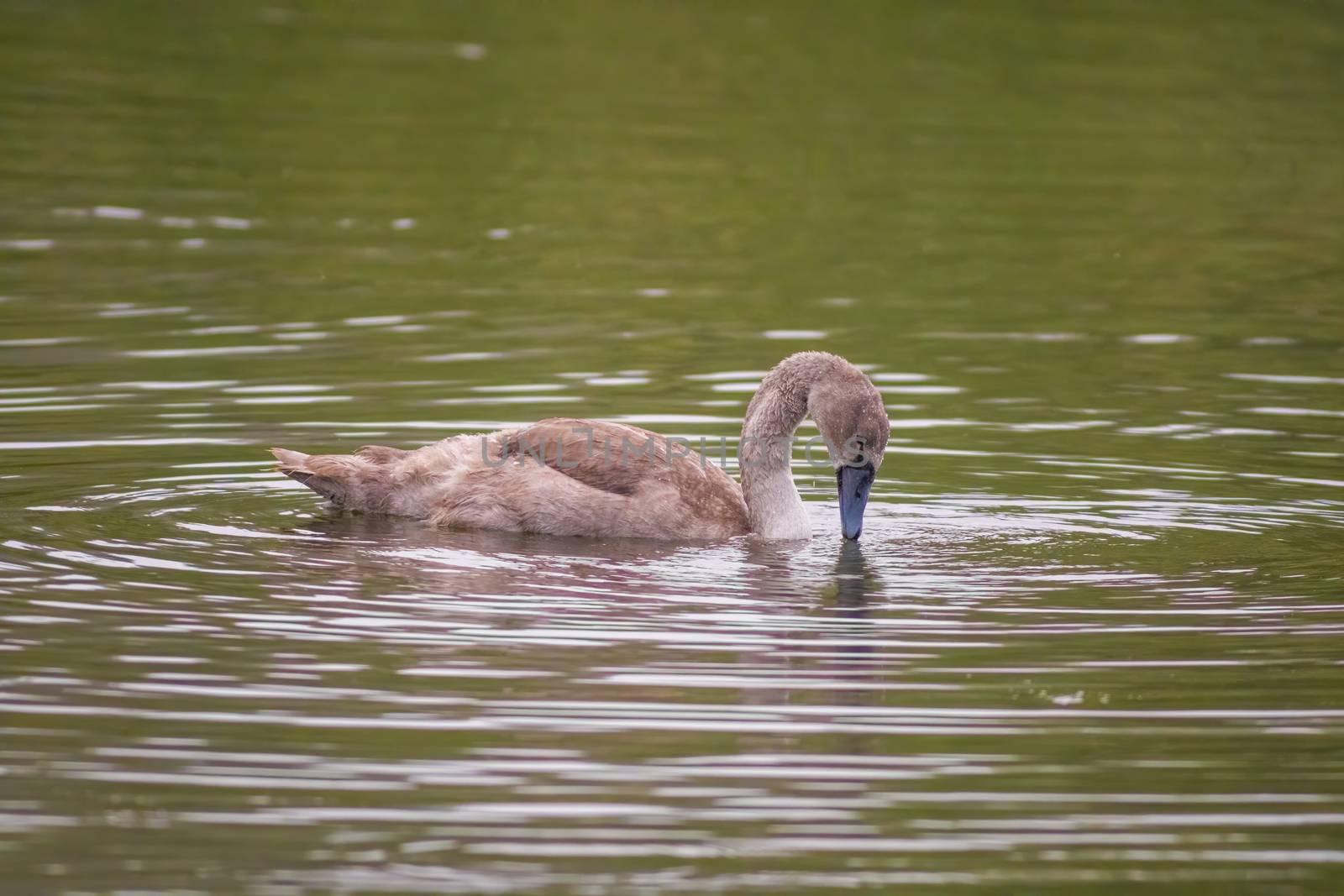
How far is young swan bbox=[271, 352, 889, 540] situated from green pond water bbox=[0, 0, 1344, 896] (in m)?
0.20

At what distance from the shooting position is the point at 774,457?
11359mm

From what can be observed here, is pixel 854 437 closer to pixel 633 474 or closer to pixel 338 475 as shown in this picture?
pixel 633 474

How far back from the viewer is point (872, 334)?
16.7m

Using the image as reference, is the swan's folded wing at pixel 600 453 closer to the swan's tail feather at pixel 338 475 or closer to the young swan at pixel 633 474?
the young swan at pixel 633 474

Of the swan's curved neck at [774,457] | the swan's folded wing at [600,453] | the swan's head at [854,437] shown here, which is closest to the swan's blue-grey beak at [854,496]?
the swan's head at [854,437]

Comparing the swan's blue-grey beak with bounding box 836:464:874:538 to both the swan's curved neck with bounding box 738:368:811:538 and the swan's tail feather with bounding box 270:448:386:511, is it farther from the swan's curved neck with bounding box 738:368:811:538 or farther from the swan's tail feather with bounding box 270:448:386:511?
the swan's tail feather with bounding box 270:448:386:511

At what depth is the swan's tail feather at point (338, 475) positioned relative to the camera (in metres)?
11.7

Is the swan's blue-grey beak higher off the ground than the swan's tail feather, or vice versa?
the swan's tail feather

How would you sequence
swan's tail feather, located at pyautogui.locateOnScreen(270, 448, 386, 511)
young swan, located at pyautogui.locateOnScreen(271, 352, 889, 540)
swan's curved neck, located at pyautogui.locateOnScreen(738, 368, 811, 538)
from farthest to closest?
swan's tail feather, located at pyautogui.locateOnScreen(270, 448, 386, 511), swan's curved neck, located at pyautogui.locateOnScreen(738, 368, 811, 538), young swan, located at pyautogui.locateOnScreen(271, 352, 889, 540)

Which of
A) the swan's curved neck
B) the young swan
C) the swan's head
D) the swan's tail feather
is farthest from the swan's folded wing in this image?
the swan's head

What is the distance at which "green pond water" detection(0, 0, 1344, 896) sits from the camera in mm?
7105

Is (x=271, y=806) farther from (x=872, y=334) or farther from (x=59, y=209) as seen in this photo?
(x=59, y=209)

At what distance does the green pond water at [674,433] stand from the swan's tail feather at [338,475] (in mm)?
160

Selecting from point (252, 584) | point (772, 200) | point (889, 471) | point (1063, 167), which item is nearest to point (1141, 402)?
point (889, 471)
